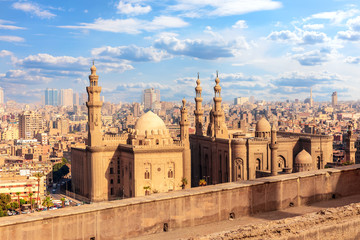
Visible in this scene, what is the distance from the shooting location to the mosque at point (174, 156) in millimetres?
36938

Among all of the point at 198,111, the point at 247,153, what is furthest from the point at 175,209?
the point at 198,111

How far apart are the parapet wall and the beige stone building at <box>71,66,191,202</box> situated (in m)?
26.2

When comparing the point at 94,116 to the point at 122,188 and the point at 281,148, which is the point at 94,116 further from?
the point at 281,148

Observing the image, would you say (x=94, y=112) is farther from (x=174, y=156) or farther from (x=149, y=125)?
(x=174, y=156)

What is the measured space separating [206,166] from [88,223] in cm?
3492

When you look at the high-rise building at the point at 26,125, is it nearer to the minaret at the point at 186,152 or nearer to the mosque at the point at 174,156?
the mosque at the point at 174,156

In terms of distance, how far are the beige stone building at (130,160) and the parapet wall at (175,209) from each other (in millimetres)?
26184

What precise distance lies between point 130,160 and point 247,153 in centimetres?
953

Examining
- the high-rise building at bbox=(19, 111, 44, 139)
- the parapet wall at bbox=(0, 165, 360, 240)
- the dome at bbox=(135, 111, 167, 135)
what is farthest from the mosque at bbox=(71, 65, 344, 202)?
the high-rise building at bbox=(19, 111, 44, 139)

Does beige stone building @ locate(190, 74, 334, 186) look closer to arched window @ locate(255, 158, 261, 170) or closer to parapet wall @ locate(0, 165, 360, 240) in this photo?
arched window @ locate(255, 158, 261, 170)

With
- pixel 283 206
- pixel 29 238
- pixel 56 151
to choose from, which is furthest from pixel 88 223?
pixel 56 151

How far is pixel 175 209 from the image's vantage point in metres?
9.05

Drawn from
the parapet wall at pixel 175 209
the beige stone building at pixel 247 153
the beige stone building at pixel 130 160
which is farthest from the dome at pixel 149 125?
the parapet wall at pixel 175 209

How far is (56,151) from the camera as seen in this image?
94.7 m
